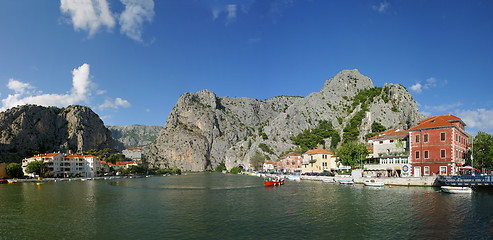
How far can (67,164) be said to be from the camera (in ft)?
410

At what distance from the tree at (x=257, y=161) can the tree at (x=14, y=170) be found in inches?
4496

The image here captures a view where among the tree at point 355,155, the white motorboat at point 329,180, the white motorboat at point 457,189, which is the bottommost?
the white motorboat at point 329,180

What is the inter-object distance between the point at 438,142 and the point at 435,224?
40.9 metres

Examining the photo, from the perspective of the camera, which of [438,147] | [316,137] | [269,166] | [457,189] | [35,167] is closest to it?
[457,189]

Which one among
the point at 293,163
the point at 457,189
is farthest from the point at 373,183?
the point at 293,163

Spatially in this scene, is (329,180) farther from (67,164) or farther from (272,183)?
(67,164)

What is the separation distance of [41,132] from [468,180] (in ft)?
693

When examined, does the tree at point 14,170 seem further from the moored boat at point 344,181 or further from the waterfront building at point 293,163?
the moored boat at point 344,181

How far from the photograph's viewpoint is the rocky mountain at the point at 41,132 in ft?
509

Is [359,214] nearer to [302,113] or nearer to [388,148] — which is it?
[388,148]

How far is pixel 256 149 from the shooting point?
7229 inches

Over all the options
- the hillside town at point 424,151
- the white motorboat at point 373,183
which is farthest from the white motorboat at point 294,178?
the white motorboat at point 373,183

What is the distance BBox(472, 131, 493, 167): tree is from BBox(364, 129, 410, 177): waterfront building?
48.5 feet

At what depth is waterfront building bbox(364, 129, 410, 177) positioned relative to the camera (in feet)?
224
